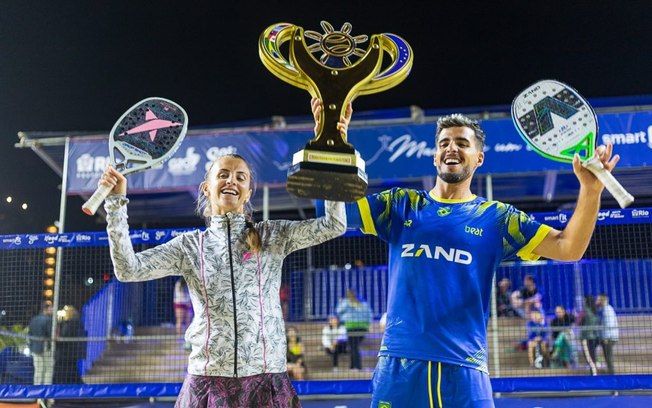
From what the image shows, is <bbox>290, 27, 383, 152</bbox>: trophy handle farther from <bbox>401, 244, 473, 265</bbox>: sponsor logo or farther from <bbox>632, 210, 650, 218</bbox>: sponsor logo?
<bbox>632, 210, 650, 218</bbox>: sponsor logo

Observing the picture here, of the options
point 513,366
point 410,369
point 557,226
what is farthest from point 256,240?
point 513,366

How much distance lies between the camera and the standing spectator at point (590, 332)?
699 centimetres

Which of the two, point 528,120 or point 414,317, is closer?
point 414,317

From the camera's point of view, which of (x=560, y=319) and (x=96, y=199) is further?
(x=560, y=319)

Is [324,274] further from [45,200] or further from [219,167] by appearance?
[45,200]

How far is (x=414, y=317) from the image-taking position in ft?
8.68

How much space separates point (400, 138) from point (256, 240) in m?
6.87

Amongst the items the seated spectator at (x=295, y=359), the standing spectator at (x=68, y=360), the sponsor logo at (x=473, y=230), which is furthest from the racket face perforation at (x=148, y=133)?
the standing spectator at (x=68, y=360)

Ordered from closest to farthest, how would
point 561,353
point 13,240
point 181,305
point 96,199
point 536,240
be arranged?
point 96,199 < point 536,240 < point 13,240 < point 561,353 < point 181,305

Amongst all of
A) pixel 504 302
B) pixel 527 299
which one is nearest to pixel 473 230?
pixel 527 299

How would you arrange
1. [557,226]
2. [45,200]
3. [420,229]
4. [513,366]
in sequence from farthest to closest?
[45,200], [513,366], [557,226], [420,229]

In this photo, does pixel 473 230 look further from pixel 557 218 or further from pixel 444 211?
pixel 557 218

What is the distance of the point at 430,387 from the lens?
251 cm

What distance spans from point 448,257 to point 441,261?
33mm
